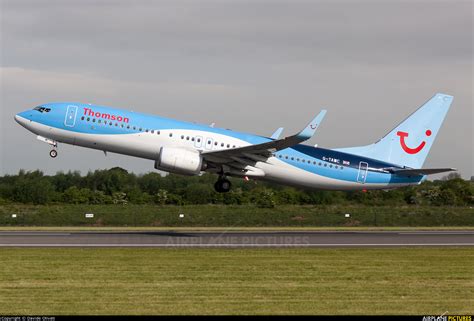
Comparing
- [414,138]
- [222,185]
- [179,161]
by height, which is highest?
[414,138]

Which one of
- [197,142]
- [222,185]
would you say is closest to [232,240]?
[197,142]

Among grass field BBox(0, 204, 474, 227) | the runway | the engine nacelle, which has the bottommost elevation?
the runway

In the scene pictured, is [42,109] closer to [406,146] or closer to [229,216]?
[229,216]

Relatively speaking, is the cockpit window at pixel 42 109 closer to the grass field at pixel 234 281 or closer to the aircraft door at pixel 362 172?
the grass field at pixel 234 281

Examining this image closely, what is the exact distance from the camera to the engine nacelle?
40688 mm

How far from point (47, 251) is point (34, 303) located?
11.7 metres

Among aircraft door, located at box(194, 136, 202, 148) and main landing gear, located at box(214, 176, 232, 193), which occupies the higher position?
aircraft door, located at box(194, 136, 202, 148)

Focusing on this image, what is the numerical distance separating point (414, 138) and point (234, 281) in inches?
1170

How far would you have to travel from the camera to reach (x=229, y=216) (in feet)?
181

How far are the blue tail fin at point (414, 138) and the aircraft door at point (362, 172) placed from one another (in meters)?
1.42

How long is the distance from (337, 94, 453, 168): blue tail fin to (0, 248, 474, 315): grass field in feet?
57.5

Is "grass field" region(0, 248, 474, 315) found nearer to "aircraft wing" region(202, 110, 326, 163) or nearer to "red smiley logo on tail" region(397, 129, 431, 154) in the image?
"aircraft wing" region(202, 110, 326, 163)

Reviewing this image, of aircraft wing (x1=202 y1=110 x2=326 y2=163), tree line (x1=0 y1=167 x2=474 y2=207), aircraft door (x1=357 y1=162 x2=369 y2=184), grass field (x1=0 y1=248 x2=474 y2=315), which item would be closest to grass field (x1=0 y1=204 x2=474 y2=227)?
tree line (x1=0 y1=167 x2=474 y2=207)

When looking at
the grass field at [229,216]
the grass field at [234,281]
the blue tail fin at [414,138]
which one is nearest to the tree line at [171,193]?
the grass field at [229,216]
